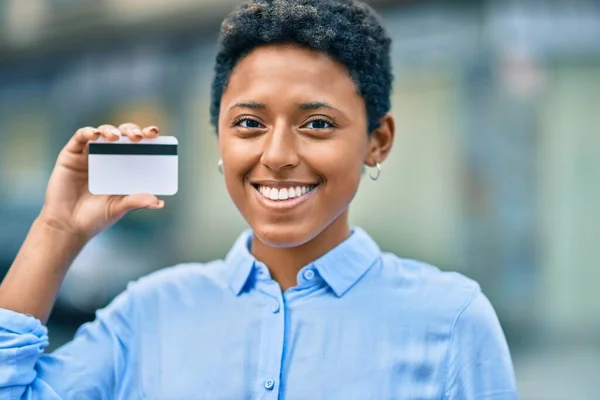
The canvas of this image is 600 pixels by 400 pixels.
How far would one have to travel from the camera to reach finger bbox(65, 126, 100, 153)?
1.69 m

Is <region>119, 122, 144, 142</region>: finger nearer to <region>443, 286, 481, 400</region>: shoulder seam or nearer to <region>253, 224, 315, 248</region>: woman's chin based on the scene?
<region>253, 224, 315, 248</region>: woman's chin

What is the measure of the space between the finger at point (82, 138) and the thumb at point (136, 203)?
0.48ft

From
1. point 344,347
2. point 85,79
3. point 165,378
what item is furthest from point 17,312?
point 85,79

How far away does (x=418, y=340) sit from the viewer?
164 centimetres

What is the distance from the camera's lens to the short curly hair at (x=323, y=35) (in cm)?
164

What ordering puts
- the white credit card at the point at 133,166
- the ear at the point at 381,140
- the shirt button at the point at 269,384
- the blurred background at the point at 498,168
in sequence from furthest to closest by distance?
the blurred background at the point at 498,168
the ear at the point at 381,140
the white credit card at the point at 133,166
the shirt button at the point at 269,384

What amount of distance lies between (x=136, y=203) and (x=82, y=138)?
0.60ft

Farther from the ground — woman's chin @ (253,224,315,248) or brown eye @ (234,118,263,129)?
brown eye @ (234,118,263,129)

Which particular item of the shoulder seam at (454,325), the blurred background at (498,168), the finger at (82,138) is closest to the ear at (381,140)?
the shoulder seam at (454,325)

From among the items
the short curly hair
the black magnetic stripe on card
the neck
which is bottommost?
the neck

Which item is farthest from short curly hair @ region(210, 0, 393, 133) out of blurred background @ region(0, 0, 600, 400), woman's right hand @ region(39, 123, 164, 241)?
blurred background @ region(0, 0, 600, 400)

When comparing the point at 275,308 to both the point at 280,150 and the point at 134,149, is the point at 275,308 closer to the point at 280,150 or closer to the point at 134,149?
the point at 280,150

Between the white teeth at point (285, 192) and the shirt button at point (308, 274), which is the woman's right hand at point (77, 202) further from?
the shirt button at point (308, 274)

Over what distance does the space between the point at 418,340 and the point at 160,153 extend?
2.22 ft
